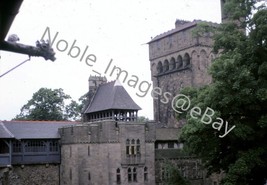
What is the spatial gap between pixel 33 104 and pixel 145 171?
30.5 m

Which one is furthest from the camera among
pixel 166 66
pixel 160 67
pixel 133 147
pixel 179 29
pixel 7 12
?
pixel 160 67

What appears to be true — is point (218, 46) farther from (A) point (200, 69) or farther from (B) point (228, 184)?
(A) point (200, 69)

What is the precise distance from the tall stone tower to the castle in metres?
9.74

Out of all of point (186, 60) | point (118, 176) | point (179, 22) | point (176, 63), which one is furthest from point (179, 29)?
point (118, 176)

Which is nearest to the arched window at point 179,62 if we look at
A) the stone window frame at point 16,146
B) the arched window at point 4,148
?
the stone window frame at point 16,146

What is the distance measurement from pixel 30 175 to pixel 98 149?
667cm

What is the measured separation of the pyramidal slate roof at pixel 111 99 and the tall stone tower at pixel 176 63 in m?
11.5

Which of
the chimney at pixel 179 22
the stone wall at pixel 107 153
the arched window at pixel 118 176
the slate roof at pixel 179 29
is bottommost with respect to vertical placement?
the arched window at pixel 118 176

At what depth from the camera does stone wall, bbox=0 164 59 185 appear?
105 feet

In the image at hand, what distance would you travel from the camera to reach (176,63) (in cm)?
4803

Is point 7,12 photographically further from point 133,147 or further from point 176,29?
point 176,29

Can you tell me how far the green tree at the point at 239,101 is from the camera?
18.6 m

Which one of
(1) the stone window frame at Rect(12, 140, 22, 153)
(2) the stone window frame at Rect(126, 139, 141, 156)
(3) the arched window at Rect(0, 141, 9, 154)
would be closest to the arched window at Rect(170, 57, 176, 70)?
(2) the stone window frame at Rect(126, 139, 141, 156)

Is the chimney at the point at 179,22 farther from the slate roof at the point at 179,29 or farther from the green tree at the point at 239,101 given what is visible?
the green tree at the point at 239,101
